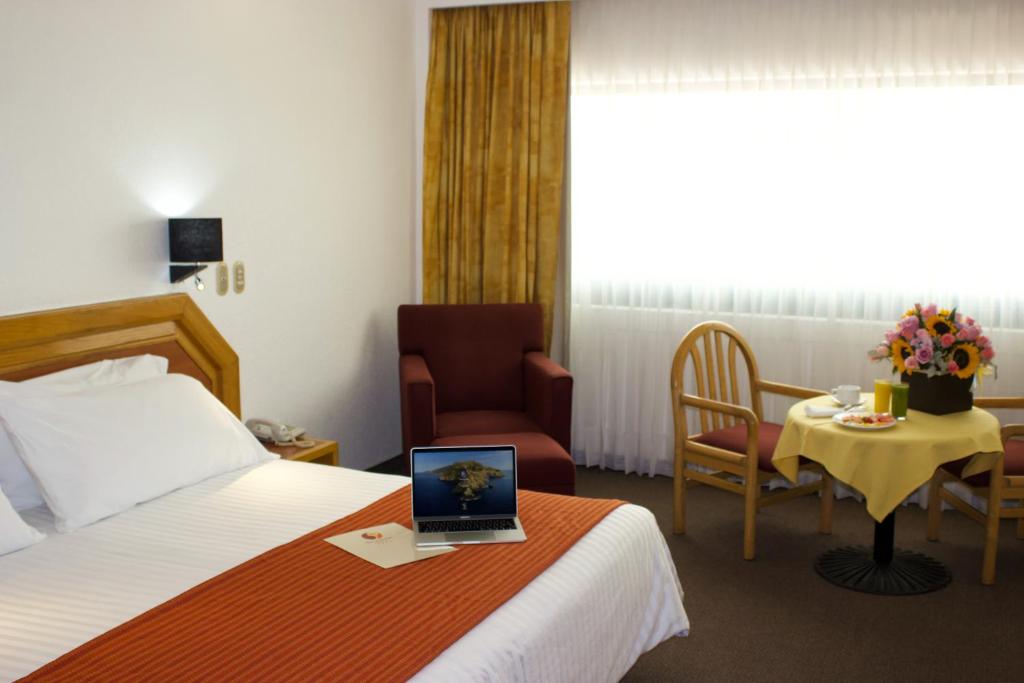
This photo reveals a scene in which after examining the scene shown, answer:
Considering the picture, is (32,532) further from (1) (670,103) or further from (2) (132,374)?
(1) (670,103)

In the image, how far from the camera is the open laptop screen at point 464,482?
2910mm

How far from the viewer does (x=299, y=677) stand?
2.02 m

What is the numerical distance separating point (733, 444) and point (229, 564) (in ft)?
7.98

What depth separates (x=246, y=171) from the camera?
4.35m

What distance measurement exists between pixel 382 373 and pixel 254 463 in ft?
6.63

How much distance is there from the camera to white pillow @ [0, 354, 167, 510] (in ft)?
9.93

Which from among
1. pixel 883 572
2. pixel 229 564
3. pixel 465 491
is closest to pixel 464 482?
pixel 465 491

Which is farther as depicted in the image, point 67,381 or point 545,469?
point 545,469

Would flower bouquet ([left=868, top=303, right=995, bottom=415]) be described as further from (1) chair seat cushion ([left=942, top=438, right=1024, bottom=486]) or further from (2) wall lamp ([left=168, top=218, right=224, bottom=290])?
(2) wall lamp ([left=168, top=218, right=224, bottom=290])

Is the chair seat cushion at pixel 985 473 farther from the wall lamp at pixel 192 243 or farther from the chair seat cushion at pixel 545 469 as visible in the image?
the wall lamp at pixel 192 243

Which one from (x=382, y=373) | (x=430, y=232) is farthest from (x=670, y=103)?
(x=382, y=373)

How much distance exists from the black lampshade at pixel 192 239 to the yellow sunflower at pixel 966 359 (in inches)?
118

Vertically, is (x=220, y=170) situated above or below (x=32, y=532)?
above

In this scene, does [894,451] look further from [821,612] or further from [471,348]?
[471,348]
